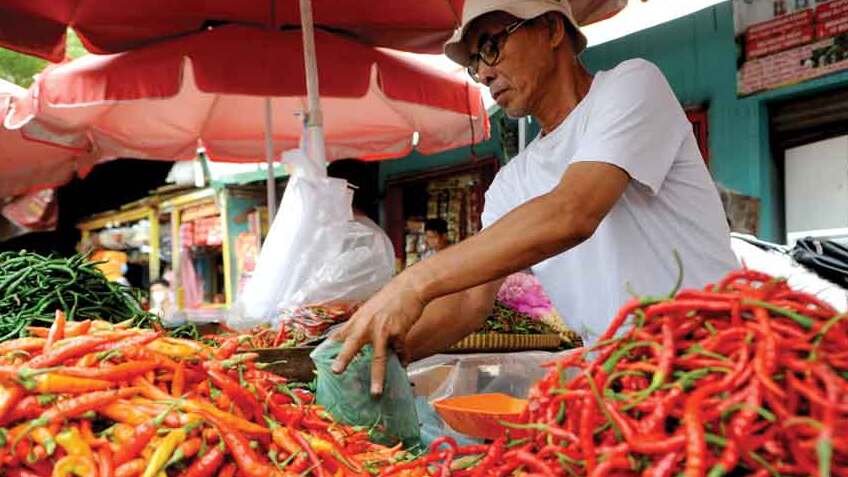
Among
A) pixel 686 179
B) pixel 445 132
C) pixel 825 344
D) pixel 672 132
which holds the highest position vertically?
pixel 445 132

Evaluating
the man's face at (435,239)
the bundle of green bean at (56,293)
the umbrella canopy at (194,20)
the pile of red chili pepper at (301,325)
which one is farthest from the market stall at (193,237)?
the bundle of green bean at (56,293)

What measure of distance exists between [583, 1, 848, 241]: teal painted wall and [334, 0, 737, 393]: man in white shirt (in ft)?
10.8

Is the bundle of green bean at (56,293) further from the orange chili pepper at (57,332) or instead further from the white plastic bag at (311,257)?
the white plastic bag at (311,257)

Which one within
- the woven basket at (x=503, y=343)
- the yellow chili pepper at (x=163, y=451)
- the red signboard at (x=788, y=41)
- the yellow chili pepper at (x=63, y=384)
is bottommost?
the woven basket at (x=503, y=343)

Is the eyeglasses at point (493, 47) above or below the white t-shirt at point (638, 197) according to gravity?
above

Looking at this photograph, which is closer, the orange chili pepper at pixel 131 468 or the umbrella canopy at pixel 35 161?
the orange chili pepper at pixel 131 468

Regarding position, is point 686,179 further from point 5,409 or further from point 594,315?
point 5,409

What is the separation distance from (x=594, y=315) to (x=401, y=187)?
21.5ft

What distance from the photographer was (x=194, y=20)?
13.8 feet

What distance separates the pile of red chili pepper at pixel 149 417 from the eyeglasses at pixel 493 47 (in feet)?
3.82

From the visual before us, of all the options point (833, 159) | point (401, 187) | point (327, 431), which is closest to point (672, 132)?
point (327, 431)

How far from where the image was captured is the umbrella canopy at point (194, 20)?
12.6 ft

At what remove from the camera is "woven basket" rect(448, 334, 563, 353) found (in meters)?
3.28

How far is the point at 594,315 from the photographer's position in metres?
2.13
